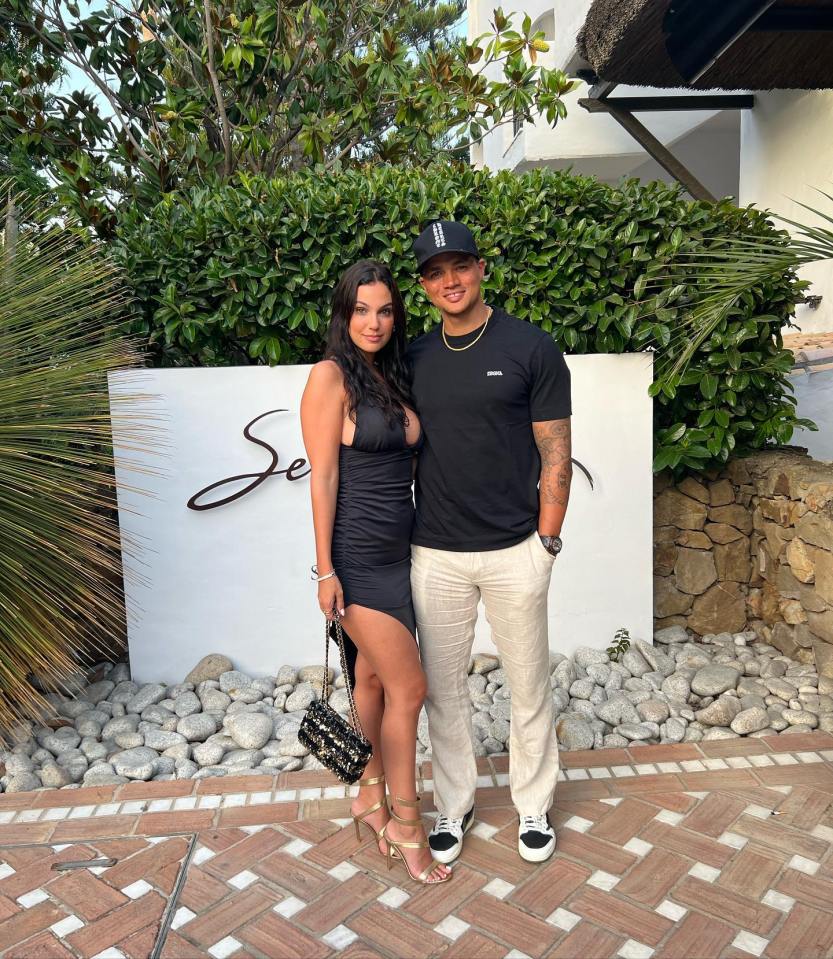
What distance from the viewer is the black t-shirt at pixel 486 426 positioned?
2.54 m

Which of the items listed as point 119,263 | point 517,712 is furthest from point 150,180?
point 517,712

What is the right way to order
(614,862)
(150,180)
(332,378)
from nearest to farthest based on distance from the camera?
(332,378) → (614,862) → (150,180)

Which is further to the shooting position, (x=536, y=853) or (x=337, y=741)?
(x=536, y=853)

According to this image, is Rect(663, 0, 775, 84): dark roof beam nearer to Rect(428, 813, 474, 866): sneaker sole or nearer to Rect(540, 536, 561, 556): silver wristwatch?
Rect(540, 536, 561, 556): silver wristwatch

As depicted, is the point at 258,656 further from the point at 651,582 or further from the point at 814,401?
the point at 814,401

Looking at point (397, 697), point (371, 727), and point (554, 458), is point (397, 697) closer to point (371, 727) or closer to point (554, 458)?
point (371, 727)

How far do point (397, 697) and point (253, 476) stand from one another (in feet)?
6.56

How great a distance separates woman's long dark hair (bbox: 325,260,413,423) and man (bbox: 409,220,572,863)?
91mm

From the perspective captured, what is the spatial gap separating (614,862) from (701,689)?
1.49m

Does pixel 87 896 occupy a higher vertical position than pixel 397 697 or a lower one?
lower

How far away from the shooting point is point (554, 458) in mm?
2586

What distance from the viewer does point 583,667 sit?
14.3 feet

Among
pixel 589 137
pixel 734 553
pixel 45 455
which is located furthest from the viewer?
pixel 589 137

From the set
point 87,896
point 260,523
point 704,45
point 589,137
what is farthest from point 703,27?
point 589,137
